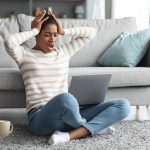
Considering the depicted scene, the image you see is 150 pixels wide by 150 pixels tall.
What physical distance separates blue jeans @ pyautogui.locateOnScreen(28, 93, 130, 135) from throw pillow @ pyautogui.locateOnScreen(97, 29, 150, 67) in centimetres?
77

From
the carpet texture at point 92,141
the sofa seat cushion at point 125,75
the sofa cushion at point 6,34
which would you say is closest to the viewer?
the carpet texture at point 92,141

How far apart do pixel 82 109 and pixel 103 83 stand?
194 mm

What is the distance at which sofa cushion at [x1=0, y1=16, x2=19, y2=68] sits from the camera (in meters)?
2.57

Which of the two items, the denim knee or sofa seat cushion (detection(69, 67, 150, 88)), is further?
sofa seat cushion (detection(69, 67, 150, 88))

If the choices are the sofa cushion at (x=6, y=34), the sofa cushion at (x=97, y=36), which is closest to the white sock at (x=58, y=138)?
the sofa cushion at (x=6, y=34)

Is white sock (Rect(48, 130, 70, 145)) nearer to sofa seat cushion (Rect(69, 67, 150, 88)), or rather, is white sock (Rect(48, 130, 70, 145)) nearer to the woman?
the woman

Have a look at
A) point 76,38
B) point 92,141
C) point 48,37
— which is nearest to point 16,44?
point 48,37

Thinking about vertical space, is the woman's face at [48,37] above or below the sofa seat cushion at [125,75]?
above

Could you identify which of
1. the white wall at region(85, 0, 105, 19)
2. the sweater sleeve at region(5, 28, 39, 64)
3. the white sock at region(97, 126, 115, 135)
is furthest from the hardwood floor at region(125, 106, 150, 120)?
the white wall at region(85, 0, 105, 19)

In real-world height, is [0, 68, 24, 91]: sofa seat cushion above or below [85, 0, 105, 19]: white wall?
below

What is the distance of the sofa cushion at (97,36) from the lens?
2789 mm

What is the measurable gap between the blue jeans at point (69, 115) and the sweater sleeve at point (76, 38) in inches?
14.8

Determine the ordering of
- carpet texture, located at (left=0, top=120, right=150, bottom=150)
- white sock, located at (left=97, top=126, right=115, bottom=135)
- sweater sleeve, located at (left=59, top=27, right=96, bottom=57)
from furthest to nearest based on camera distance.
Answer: sweater sleeve, located at (left=59, top=27, right=96, bottom=57) < white sock, located at (left=97, top=126, right=115, bottom=135) < carpet texture, located at (left=0, top=120, right=150, bottom=150)

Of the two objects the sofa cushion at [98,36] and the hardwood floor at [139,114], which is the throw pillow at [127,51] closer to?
the sofa cushion at [98,36]
